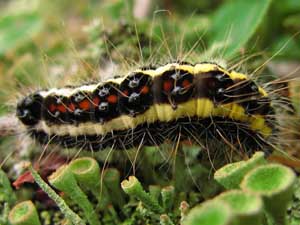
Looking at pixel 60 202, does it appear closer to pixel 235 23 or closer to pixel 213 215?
pixel 213 215

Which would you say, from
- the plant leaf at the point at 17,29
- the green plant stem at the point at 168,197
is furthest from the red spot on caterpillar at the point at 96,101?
the plant leaf at the point at 17,29

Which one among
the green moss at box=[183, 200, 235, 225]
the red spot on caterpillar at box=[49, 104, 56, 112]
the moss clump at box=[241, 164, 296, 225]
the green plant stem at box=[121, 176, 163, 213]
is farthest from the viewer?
the red spot on caterpillar at box=[49, 104, 56, 112]

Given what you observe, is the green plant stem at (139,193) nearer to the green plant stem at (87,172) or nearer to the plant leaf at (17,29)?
the green plant stem at (87,172)

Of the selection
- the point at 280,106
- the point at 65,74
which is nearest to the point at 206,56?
the point at 280,106

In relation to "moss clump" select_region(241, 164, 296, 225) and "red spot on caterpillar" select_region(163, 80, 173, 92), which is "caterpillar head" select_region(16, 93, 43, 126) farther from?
"moss clump" select_region(241, 164, 296, 225)

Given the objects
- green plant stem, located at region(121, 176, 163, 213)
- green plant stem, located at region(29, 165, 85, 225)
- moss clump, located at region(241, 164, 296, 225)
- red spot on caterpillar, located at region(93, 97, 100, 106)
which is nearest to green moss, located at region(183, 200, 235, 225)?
moss clump, located at region(241, 164, 296, 225)

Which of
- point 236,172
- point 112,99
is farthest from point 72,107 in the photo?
point 236,172
